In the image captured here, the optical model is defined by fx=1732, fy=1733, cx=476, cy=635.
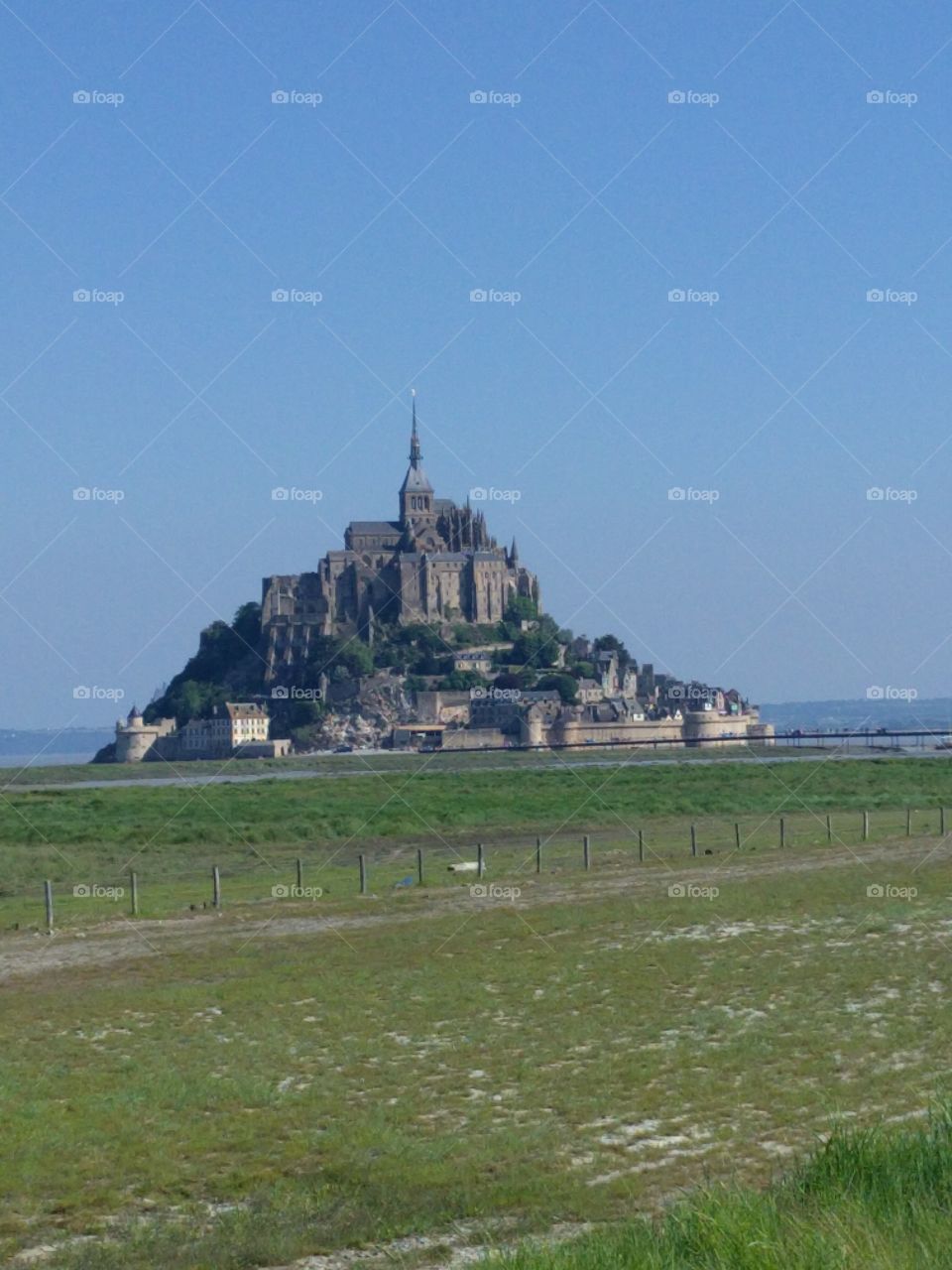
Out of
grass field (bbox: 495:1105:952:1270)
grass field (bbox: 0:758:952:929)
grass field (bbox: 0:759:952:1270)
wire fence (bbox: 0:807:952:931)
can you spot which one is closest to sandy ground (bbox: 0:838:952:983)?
grass field (bbox: 0:759:952:1270)

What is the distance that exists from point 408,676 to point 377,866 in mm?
145933

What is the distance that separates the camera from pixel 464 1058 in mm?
14648

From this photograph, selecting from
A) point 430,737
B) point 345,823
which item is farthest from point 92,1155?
point 430,737

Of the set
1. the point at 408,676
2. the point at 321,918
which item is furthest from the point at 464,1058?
the point at 408,676

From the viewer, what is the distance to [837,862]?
31.9 m

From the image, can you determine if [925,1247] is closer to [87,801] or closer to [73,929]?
[73,929]

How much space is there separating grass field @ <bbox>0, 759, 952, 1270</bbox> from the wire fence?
479mm

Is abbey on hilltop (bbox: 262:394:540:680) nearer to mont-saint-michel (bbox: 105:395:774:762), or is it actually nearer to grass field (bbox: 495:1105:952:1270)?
mont-saint-michel (bbox: 105:395:774:762)

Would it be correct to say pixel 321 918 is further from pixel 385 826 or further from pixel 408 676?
pixel 408 676

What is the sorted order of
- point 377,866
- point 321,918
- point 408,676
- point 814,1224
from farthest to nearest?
point 408,676 < point 377,866 < point 321,918 < point 814,1224

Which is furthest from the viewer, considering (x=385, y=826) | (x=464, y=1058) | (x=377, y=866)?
(x=385, y=826)

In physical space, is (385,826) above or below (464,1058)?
below

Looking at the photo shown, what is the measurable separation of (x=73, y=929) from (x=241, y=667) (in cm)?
17100

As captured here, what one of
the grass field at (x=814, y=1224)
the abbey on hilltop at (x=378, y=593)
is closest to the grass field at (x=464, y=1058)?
the grass field at (x=814, y=1224)
